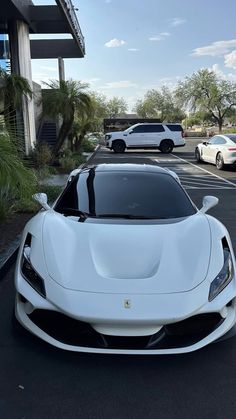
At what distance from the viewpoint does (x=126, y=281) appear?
120 inches

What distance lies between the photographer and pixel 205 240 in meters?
3.61

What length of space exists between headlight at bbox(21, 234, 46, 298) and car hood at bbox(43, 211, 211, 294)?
0.35 ft

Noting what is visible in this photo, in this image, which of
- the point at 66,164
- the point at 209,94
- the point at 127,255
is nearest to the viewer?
the point at 127,255

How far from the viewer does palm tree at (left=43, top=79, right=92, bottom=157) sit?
667 inches

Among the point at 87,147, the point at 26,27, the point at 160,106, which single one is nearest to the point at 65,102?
the point at 26,27

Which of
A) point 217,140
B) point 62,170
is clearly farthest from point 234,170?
point 62,170

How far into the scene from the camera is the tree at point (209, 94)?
198ft

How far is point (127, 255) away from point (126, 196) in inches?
49.1

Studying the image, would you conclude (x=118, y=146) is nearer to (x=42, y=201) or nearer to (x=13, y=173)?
(x=13, y=173)

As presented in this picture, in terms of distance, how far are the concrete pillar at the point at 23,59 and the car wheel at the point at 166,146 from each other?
11.2 meters

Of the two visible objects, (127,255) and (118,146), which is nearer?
(127,255)

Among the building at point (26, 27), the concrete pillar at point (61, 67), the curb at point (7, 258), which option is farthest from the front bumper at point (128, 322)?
the concrete pillar at point (61, 67)

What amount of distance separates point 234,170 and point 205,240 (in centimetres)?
1414

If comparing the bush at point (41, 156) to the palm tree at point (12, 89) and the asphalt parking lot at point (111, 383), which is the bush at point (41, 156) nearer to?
the palm tree at point (12, 89)
